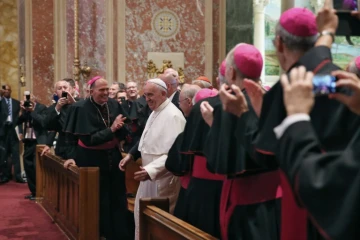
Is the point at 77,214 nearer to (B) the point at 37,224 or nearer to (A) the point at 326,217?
(B) the point at 37,224

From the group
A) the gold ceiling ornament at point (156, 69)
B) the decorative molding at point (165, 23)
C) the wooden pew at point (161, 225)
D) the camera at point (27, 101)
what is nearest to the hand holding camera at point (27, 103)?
Result: the camera at point (27, 101)

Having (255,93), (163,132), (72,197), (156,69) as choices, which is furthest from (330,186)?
(156,69)

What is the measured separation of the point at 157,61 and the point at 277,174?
29.8 feet

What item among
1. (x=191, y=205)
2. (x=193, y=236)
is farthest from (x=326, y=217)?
(x=191, y=205)

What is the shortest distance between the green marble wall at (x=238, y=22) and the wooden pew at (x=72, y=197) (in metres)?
5.63

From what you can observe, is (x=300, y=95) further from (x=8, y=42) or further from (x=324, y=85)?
(x=8, y=42)

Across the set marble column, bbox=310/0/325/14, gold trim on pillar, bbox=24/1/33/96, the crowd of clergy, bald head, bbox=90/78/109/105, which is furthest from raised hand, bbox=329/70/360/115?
gold trim on pillar, bbox=24/1/33/96

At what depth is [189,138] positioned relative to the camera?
4590mm

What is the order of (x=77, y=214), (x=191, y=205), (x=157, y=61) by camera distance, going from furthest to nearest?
1. (x=157, y=61)
2. (x=77, y=214)
3. (x=191, y=205)

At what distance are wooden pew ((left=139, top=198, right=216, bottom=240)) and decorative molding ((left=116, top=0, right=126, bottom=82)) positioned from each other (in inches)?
310

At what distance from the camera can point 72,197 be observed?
7.30 metres

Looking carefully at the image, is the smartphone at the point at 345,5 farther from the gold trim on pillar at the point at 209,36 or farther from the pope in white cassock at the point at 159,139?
→ the gold trim on pillar at the point at 209,36

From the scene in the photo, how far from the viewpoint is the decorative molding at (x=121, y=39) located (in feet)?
40.3

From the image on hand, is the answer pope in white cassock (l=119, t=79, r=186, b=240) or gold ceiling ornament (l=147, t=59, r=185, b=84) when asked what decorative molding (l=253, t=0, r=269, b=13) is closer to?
gold ceiling ornament (l=147, t=59, r=185, b=84)
